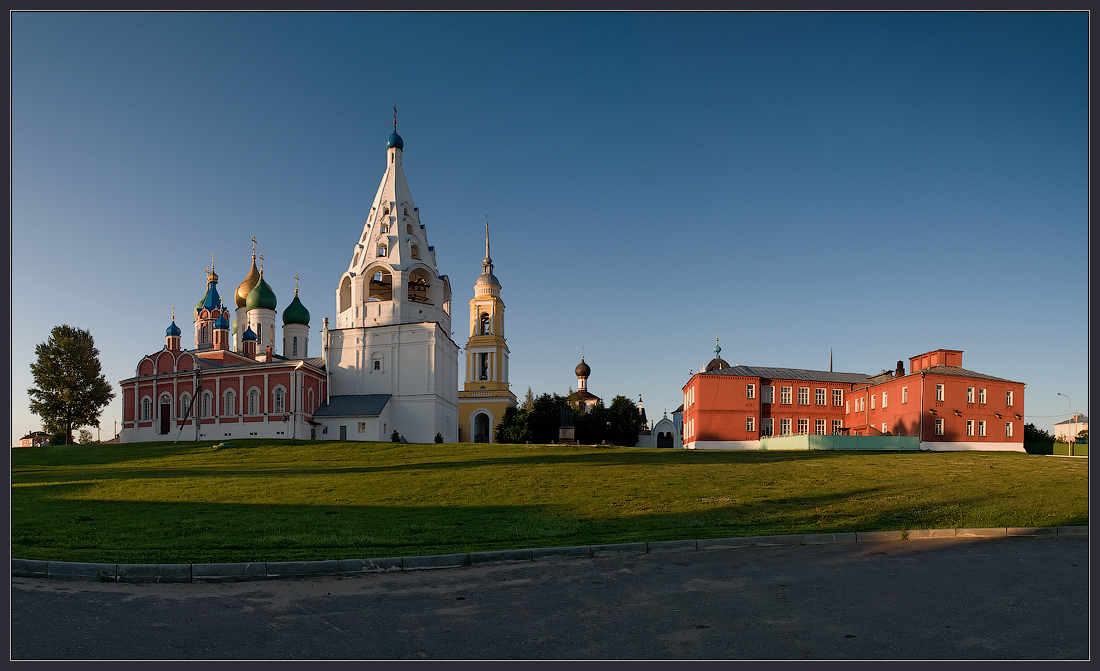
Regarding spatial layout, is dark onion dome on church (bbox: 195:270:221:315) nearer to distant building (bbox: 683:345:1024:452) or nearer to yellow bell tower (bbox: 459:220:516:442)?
yellow bell tower (bbox: 459:220:516:442)

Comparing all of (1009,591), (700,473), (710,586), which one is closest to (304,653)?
(710,586)

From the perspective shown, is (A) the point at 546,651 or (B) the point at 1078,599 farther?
(B) the point at 1078,599

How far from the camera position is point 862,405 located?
5281cm

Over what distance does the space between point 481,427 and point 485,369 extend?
17.2ft

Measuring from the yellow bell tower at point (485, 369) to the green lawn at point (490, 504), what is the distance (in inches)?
1417

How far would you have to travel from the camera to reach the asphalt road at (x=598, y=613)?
6074mm

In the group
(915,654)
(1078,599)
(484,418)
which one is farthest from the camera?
(484,418)

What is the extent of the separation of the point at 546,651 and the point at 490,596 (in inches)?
74.1

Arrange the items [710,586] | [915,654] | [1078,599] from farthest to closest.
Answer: [710,586], [1078,599], [915,654]

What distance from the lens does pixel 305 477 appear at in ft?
69.7

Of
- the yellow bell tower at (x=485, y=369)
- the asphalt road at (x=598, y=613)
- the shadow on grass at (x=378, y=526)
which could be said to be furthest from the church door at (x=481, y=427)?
the asphalt road at (x=598, y=613)

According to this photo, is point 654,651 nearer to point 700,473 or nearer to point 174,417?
point 700,473

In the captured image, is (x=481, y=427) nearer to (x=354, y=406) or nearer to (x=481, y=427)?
(x=481, y=427)

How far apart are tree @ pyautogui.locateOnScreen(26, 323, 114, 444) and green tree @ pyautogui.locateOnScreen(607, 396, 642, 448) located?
4215 centimetres
